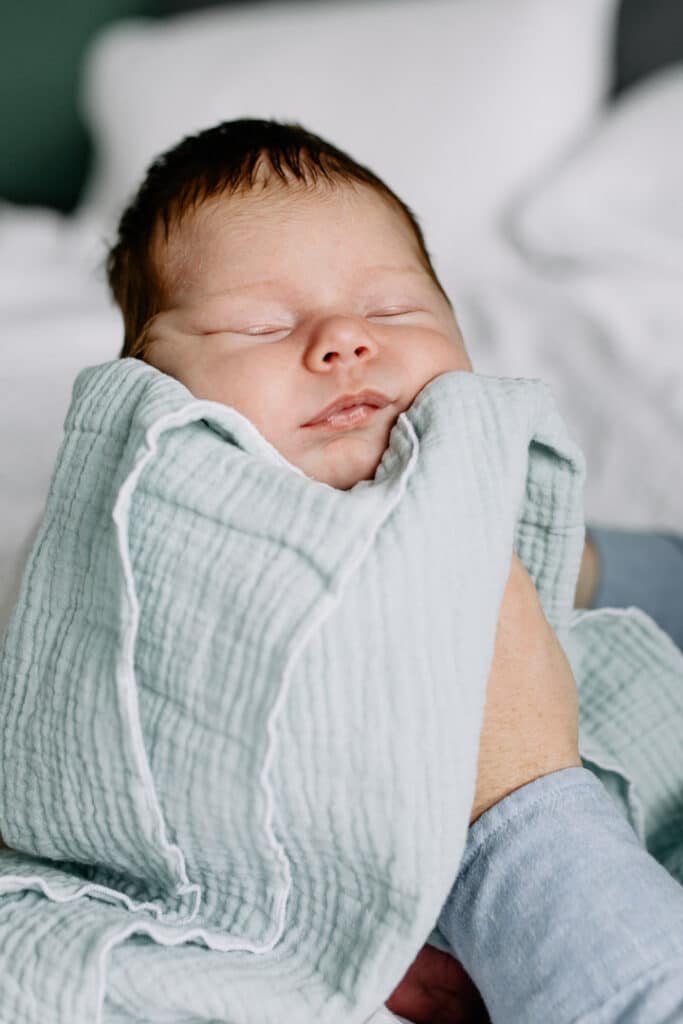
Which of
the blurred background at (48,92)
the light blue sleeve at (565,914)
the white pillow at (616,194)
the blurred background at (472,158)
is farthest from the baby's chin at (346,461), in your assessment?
the blurred background at (48,92)

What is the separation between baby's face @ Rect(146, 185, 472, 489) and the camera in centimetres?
73

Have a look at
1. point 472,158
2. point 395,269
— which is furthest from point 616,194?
point 395,269

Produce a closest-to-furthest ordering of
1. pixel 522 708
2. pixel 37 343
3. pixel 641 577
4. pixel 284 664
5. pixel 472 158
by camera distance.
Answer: pixel 284 664 < pixel 522 708 < pixel 641 577 < pixel 37 343 < pixel 472 158

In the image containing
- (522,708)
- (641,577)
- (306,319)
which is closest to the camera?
(522,708)

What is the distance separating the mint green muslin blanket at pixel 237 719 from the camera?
0.56m

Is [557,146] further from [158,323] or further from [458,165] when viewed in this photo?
[158,323]

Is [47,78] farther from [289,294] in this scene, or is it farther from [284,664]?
[284,664]

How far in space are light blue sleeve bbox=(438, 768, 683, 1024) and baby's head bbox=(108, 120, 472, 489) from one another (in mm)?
234

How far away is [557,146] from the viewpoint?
1904 millimetres

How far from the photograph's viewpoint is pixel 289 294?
0.78m

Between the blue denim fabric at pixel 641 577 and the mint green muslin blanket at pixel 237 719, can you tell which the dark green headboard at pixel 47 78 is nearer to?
the blue denim fabric at pixel 641 577

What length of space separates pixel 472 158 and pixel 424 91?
14cm

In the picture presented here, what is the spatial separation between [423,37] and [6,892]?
5.49 ft

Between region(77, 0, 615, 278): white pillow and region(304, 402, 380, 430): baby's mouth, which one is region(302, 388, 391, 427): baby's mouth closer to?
region(304, 402, 380, 430): baby's mouth
